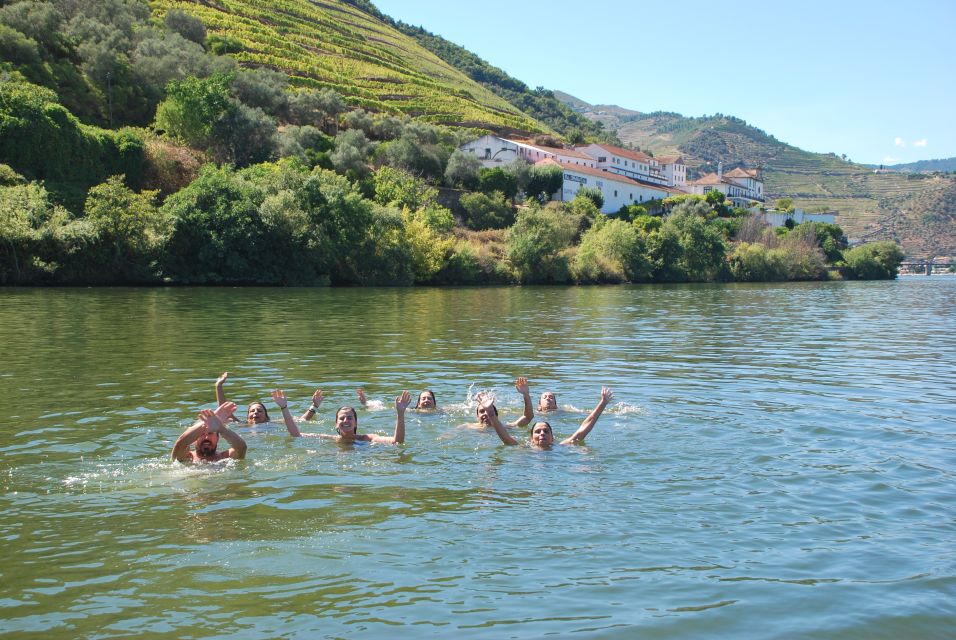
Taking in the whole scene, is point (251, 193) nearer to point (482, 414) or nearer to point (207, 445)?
point (482, 414)

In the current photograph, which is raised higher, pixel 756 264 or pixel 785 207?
pixel 785 207

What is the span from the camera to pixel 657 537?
8492 mm

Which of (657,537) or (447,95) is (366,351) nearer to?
(657,537)

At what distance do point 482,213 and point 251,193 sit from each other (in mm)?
39019

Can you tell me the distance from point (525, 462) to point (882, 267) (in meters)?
139

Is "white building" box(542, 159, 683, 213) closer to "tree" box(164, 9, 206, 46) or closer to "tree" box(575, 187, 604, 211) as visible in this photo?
"tree" box(575, 187, 604, 211)

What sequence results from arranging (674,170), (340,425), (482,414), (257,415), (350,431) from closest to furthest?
1. (340,425)
2. (350,431)
3. (482,414)
4. (257,415)
5. (674,170)

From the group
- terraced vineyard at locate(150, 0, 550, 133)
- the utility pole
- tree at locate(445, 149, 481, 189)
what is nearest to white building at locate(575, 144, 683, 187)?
terraced vineyard at locate(150, 0, 550, 133)

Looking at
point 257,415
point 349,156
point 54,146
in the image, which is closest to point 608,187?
point 349,156

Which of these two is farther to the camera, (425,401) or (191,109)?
(191,109)

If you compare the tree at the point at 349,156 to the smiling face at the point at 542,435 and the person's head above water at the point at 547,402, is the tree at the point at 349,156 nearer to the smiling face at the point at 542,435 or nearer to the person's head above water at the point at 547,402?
the person's head above water at the point at 547,402

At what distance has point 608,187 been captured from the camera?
129m

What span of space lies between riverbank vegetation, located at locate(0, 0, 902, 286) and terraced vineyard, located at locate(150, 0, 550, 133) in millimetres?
2752

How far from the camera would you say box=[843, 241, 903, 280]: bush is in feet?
422
